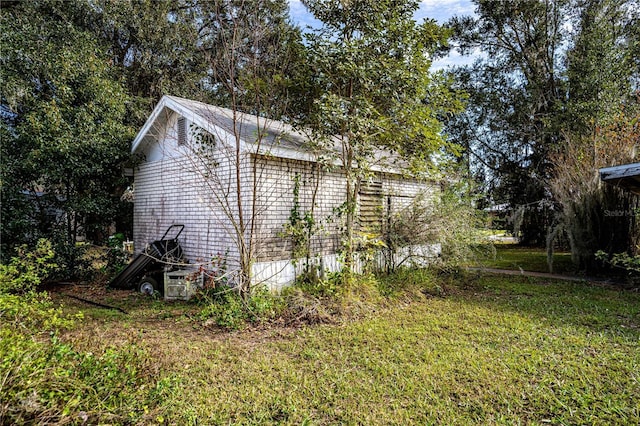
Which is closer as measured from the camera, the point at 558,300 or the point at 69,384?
the point at 69,384

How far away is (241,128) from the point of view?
650 cm

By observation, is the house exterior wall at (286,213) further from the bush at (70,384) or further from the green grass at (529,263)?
the green grass at (529,263)

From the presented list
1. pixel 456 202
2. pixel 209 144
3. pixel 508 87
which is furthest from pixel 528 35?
pixel 209 144

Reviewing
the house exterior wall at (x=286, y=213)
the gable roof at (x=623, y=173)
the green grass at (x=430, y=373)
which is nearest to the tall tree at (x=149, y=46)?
the house exterior wall at (x=286, y=213)

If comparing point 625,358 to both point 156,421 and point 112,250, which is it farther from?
point 112,250

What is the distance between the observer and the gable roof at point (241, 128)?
20.9 feet

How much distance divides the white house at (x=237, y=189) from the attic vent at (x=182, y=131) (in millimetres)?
24

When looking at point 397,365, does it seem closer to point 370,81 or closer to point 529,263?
point 370,81

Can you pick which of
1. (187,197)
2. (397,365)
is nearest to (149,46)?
(187,197)

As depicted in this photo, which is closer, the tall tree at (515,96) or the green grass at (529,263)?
the green grass at (529,263)

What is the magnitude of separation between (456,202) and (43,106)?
30.4ft

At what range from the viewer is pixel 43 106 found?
24.6 ft

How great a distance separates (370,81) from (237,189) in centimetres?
300

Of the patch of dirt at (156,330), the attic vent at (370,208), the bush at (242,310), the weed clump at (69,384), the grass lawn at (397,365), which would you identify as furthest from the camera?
the attic vent at (370,208)
